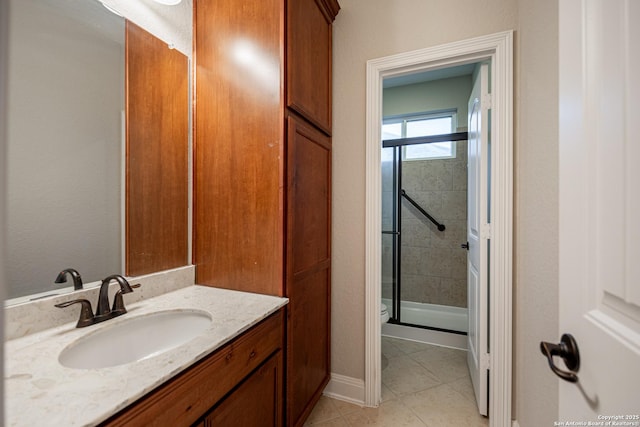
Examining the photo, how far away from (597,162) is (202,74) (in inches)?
61.8

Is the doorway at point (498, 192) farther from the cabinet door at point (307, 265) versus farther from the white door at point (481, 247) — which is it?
the cabinet door at point (307, 265)

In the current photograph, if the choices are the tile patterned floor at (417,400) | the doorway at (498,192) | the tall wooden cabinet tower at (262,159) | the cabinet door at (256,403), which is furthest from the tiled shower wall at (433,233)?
the cabinet door at (256,403)

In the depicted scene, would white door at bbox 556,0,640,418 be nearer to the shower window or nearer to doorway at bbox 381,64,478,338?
doorway at bbox 381,64,478,338

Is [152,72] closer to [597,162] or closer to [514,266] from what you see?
[597,162]

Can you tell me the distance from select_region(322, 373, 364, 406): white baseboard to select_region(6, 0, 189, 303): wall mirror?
1.44 m

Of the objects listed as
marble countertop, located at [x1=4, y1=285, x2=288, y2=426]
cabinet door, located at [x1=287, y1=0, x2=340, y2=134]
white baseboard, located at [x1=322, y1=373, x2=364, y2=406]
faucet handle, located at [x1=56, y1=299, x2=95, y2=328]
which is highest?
cabinet door, located at [x1=287, y1=0, x2=340, y2=134]

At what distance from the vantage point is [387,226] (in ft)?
10.2

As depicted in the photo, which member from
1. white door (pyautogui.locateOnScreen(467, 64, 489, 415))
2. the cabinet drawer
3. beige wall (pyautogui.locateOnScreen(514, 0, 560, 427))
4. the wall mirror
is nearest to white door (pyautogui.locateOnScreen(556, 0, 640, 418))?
beige wall (pyautogui.locateOnScreen(514, 0, 560, 427))


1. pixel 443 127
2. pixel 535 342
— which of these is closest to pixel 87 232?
pixel 535 342

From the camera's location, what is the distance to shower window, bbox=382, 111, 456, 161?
3035 millimetres

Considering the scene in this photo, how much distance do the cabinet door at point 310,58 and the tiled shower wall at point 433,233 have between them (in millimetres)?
1656

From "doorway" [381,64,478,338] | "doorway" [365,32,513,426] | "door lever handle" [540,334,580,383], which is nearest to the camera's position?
"door lever handle" [540,334,580,383]

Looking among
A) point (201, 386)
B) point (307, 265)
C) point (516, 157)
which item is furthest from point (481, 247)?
point (201, 386)

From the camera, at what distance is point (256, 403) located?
0.98 m
